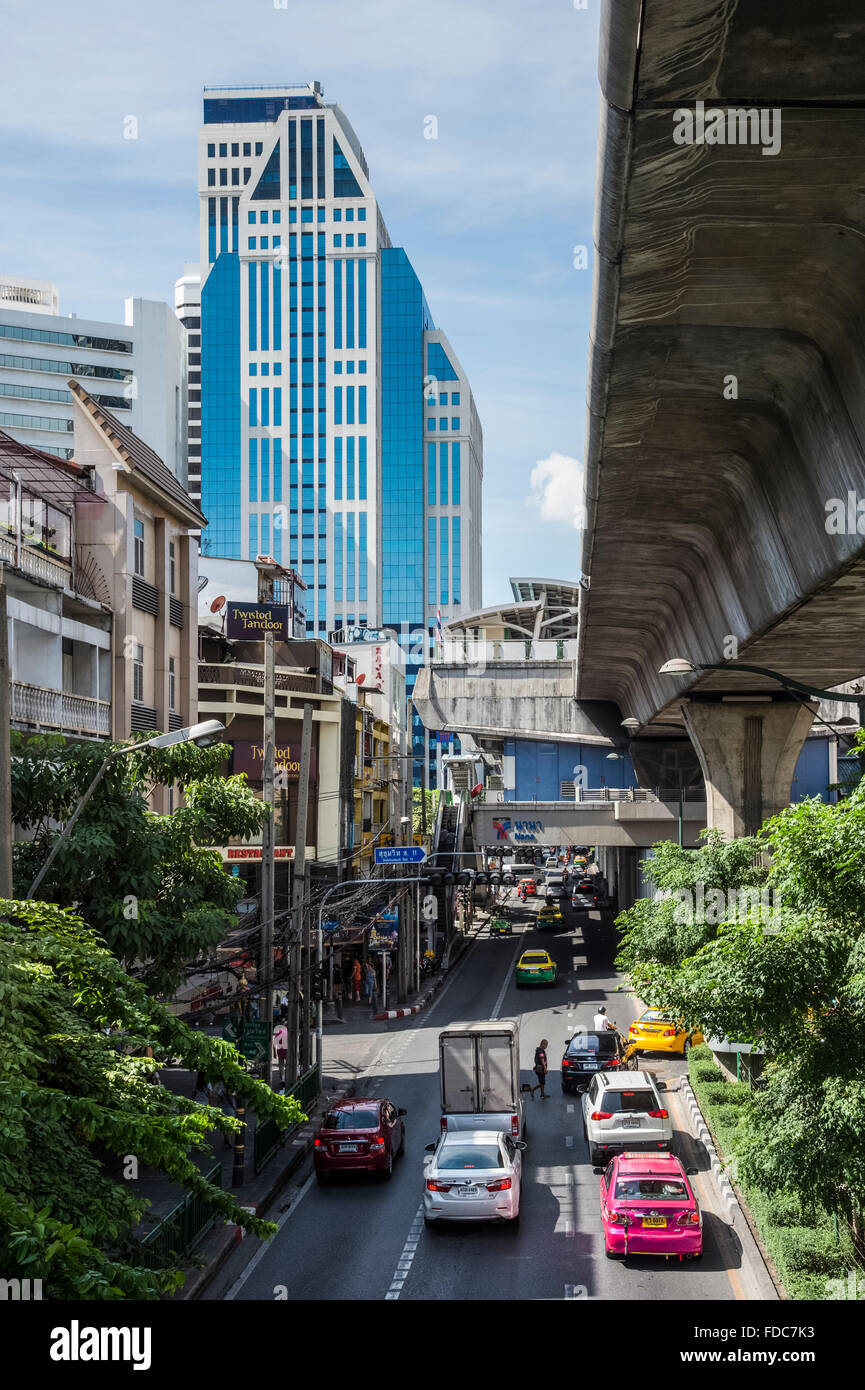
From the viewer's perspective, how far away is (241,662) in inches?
2215

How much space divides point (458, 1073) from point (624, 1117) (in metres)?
3.58

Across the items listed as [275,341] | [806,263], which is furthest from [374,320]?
[806,263]

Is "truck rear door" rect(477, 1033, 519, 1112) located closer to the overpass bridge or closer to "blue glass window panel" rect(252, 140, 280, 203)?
the overpass bridge

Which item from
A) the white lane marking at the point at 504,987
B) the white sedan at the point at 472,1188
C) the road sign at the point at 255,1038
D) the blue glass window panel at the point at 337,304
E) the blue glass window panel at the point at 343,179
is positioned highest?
the blue glass window panel at the point at 343,179

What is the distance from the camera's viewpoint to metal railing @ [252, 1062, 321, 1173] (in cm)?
2311

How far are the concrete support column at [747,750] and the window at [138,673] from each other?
1308 centimetres

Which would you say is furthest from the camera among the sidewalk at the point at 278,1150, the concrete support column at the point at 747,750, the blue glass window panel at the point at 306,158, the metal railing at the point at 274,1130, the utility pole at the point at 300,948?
the blue glass window panel at the point at 306,158

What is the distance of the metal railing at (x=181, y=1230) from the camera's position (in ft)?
51.3

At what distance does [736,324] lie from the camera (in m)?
10.9

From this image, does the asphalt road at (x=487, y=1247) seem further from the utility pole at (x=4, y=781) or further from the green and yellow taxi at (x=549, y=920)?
the green and yellow taxi at (x=549, y=920)

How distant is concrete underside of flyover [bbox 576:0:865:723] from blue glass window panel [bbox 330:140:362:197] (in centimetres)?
14835

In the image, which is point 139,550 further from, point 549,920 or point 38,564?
point 549,920

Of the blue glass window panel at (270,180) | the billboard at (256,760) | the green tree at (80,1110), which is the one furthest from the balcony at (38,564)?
the blue glass window panel at (270,180)

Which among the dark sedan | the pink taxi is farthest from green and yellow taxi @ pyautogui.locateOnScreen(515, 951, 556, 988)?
the pink taxi
